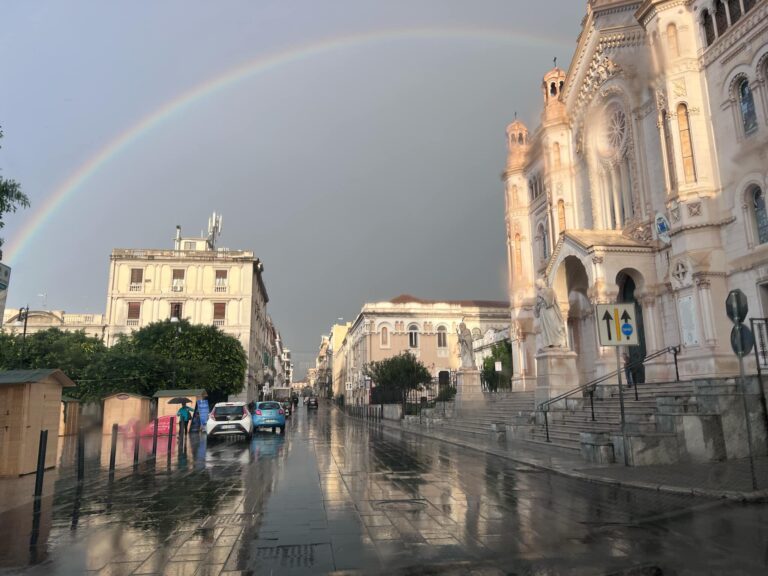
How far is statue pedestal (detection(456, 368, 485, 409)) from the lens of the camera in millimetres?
29875

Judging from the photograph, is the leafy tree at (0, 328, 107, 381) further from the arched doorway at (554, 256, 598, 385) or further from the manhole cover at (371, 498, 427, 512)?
the manhole cover at (371, 498, 427, 512)

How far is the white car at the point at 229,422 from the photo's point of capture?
21438 millimetres

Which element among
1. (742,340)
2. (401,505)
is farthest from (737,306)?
(401,505)

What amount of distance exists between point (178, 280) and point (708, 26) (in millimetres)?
49115

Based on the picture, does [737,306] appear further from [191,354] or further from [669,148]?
[191,354]

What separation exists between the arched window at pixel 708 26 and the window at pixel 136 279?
166ft

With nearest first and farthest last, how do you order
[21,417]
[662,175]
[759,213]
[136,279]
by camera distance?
[21,417]
[759,213]
[662,175]
[136,279]

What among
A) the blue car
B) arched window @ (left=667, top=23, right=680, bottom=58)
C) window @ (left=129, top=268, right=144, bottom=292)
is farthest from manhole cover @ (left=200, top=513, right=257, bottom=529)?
window @ (left=129, top=268, right=144, bottom=292)

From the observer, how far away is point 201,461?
1474 cm

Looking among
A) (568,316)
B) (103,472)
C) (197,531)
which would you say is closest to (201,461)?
(103,472)

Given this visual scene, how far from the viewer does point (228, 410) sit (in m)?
22.4

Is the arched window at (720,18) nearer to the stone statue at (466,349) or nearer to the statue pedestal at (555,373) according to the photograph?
the statue pedestal at (555,373)

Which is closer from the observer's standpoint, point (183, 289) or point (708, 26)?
point (708, 26)

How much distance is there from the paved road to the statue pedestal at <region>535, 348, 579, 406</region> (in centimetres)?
1065
